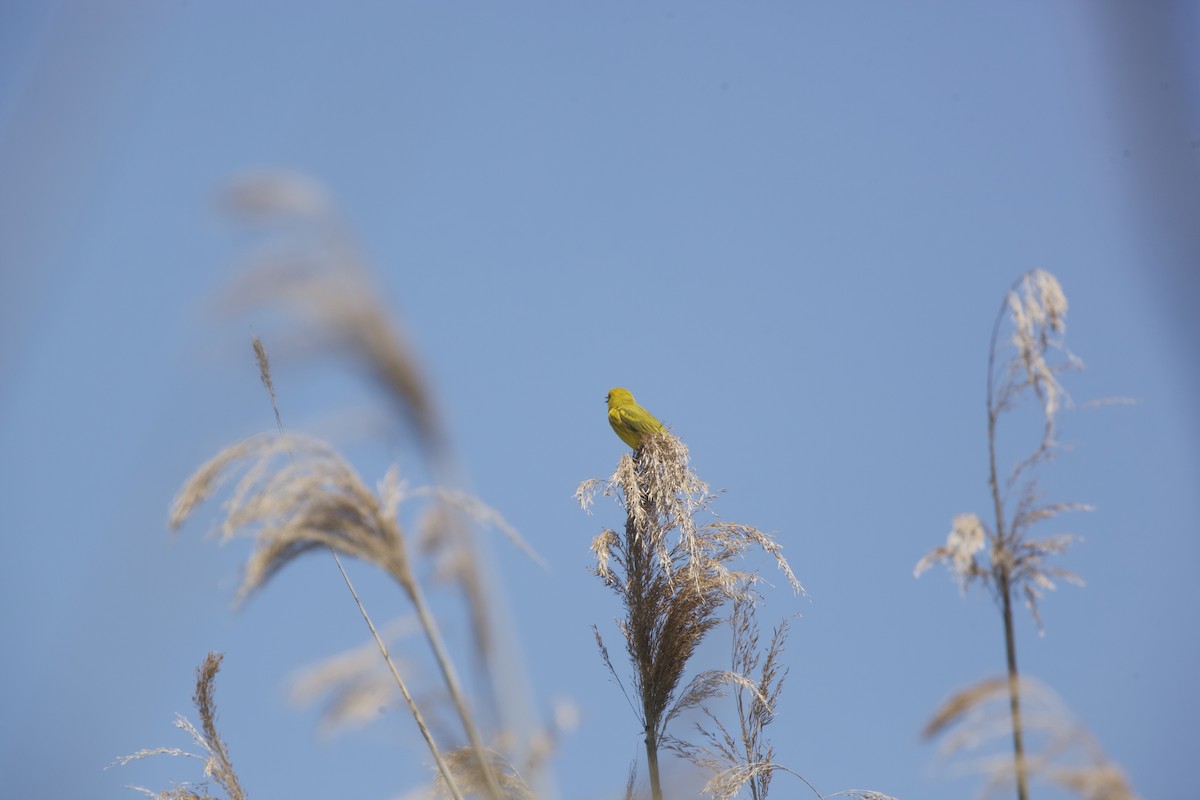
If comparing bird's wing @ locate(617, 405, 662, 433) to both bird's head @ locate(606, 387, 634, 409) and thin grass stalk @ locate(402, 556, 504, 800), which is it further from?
thin grass stalk @ locate(402, 556, 504, 800)

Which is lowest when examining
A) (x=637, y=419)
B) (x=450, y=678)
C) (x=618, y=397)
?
(x=450, y=678)

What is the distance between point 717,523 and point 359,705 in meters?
1.58

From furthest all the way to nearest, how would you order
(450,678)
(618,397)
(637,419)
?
(618,397), (637,419), (450,678)

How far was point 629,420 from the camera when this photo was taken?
7.18m

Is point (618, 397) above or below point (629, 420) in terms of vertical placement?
above

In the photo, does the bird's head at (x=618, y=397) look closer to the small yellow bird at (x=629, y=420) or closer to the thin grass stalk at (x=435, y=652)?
the small yellow bird at (x=629, y=420)

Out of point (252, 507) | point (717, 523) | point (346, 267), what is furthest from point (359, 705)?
point (717, 523)

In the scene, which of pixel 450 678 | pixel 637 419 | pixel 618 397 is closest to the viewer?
pixel 450 678

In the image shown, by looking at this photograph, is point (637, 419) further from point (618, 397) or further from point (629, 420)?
point (618, 397)

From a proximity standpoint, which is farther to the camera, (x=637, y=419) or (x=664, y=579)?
(x=637, y=419)

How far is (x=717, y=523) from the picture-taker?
4.05m

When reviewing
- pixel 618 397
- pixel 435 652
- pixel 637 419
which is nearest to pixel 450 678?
pixel 435 652

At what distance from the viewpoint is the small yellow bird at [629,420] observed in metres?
7.06

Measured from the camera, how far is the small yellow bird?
7.06 metres
